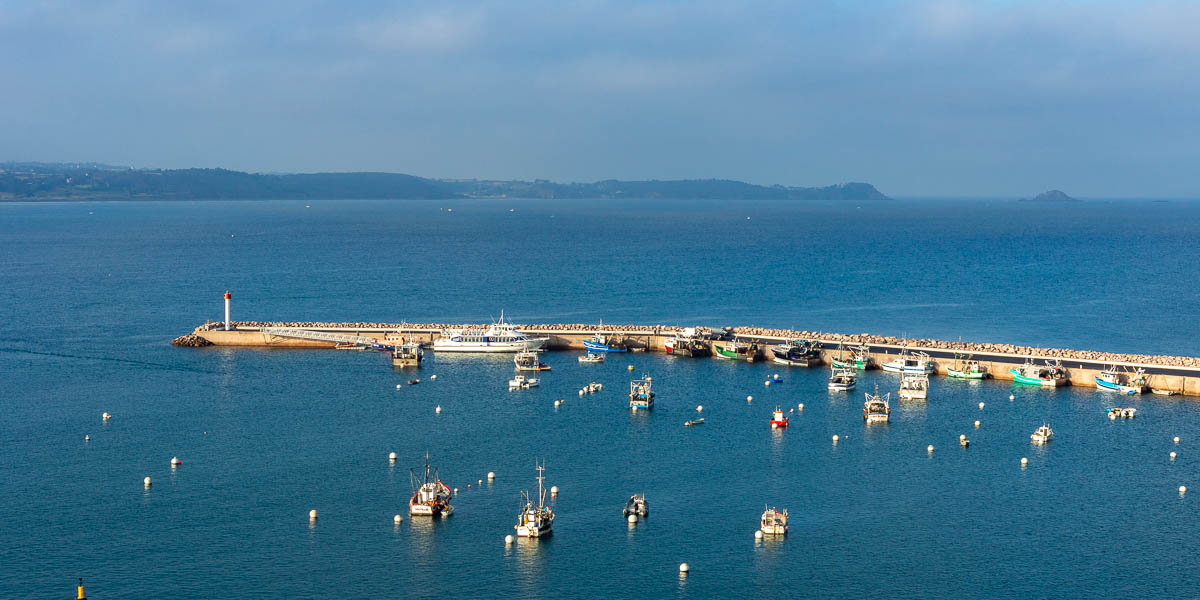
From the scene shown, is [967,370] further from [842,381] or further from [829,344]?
[829,344]

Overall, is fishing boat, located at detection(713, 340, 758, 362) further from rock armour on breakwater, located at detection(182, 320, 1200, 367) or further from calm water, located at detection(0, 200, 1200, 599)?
rock armour on breakwater, located at detection(182, 320, 1200, 367)

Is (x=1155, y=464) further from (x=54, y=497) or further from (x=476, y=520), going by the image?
(x=54, y=497)

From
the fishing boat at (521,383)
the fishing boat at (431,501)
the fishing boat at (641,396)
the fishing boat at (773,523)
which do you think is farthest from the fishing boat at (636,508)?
the fishing boat at (521,383)

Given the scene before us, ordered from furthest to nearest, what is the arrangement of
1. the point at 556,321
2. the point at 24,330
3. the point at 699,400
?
the point at 556,321 → the point at 24,330 → the point at 699,400

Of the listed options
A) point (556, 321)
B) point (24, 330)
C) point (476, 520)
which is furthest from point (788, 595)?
point (24, 330)

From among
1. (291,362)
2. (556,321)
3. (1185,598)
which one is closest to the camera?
(1185,598)

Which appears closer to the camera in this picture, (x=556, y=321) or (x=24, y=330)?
(x=24, y=330)

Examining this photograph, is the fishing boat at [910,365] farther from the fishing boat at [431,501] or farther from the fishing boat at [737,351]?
the fishing boat at [431,501]
